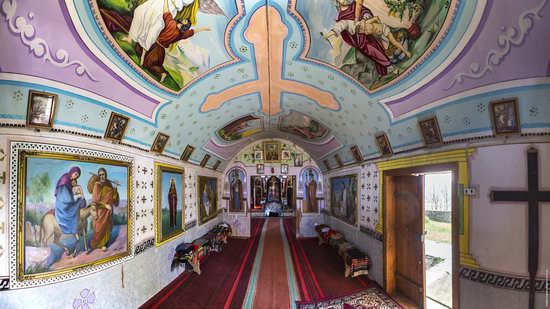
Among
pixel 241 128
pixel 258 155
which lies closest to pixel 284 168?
pixel 258 155

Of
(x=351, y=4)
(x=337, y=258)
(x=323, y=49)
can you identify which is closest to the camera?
(x=351, y=4)

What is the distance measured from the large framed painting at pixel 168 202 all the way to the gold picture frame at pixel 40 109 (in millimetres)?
2829

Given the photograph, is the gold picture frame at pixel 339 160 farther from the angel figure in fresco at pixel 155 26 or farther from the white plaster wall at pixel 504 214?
the angel figure in fresco at pixel 155 26

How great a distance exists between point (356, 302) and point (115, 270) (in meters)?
5.26

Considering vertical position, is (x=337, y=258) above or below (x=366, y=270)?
below

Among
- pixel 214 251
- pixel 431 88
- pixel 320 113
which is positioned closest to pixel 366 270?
pixel 320 113

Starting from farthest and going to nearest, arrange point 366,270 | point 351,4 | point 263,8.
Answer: point 366,270
point 263,8
point 351,4

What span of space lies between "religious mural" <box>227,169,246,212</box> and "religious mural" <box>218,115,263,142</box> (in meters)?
3.33

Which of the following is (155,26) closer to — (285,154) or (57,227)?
(57,227)

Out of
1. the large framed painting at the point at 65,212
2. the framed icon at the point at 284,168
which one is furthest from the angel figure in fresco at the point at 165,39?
the framed icon at the point at 284,168

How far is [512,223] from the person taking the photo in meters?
3.31

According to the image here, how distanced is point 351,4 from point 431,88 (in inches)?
76.6

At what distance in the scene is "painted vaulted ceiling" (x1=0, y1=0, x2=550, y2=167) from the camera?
272 cm

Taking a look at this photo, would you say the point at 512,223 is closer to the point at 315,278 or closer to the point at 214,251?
the point at 315,278
